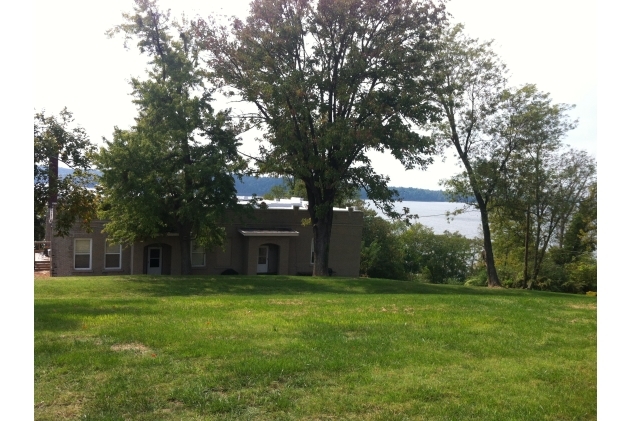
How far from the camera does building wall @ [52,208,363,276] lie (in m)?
28.0

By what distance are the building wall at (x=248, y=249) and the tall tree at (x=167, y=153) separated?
4436 mm

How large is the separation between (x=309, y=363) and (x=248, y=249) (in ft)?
81.0

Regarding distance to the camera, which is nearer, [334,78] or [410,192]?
[334,78]

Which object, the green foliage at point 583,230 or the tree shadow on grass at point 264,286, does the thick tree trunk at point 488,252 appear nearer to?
the green foliage at point 583,230

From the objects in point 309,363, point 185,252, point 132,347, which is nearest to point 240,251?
point 185,252

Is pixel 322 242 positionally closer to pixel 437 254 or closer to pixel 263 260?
pixel 263 260

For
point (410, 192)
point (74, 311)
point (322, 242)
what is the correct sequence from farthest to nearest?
point (410, 192) → point (322, 242) → point (74, 311)

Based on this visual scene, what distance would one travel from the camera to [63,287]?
16.9 m

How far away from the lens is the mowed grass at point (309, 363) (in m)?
5.03

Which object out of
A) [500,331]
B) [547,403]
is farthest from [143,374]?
[500,331]

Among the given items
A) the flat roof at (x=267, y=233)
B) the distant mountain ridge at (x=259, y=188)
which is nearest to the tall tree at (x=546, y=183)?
the distant mountain ridge at (x=259, y=188)

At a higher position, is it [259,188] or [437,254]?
[259,188]

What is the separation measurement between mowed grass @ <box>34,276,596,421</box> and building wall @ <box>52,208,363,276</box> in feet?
57.9

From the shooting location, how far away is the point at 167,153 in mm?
22328
